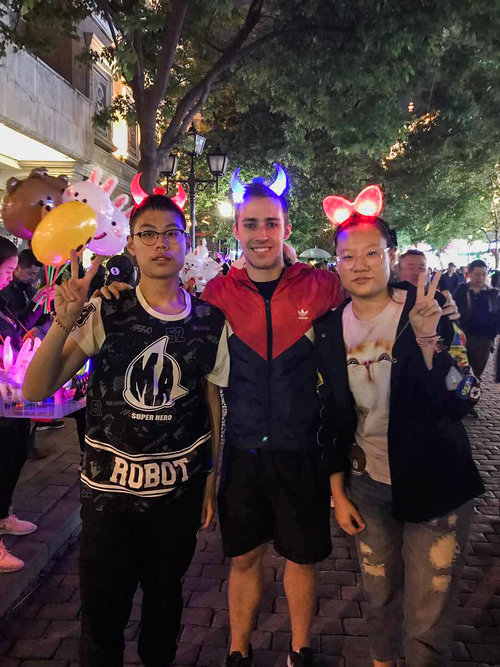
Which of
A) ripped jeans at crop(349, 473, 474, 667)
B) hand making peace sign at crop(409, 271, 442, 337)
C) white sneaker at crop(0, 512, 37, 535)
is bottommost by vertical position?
white sneaker at crop(0, 512, 37, 535)

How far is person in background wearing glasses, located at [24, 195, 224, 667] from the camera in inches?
84.4

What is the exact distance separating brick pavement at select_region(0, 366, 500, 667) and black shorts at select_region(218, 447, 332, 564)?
70 cm

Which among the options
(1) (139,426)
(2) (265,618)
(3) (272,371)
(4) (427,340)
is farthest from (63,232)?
(2) (265,618)

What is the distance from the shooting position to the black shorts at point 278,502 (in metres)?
2.52

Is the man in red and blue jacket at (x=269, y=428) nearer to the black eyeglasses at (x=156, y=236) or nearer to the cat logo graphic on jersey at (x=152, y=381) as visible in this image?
the cat logo graphic on jersey at (x=152, y=381)

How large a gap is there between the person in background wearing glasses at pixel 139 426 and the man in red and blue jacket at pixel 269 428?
0.25 meters

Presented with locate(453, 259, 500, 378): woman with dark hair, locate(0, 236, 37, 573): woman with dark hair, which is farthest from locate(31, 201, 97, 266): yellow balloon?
locate(453, 259, 500, 378): woman with dark hair

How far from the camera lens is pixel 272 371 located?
2510mm

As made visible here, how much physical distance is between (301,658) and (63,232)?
2.62 m

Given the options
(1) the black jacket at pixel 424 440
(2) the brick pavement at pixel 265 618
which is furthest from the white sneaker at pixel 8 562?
(1) the black jacket at pixel 424 440

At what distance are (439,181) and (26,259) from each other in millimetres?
17723

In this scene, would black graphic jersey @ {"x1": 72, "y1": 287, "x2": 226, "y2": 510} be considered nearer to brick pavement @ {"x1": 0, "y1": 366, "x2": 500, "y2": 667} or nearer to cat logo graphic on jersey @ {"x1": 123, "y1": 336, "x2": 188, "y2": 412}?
cat logo graphic on jersey @ {"x1": 123, "y1": 336, "x2": 188, "y2": 412}

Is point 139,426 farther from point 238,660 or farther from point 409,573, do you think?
point 238,660

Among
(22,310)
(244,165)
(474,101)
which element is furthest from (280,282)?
(244,165)
